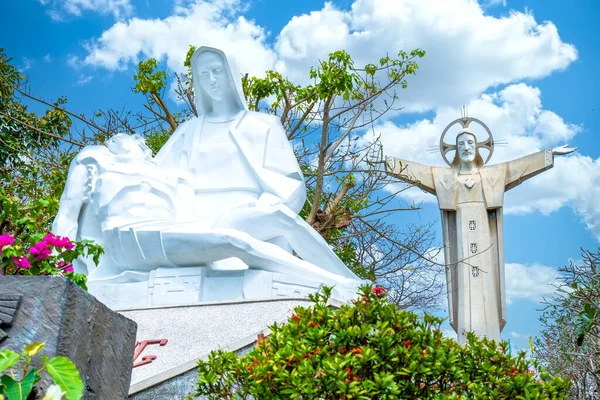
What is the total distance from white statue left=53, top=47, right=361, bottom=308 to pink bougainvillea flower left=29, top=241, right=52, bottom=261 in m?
2.12

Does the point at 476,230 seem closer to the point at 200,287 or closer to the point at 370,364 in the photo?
the point at 200,287

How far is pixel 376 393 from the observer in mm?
2623

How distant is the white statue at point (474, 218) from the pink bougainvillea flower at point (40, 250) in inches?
318

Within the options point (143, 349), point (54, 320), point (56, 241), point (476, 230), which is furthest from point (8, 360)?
point (476, 230)

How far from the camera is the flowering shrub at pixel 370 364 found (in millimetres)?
2641

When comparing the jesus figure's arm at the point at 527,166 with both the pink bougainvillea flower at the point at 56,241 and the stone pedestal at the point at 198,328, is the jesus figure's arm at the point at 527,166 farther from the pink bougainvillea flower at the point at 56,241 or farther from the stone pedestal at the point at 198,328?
the pink bougainvillea flower at the point at 56,241

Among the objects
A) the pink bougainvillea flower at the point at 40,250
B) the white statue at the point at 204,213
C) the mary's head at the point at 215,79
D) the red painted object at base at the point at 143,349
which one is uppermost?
the mary's head at the point at 215,79

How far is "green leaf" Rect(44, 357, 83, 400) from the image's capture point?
1694mm

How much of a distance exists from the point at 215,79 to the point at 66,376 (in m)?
5.45

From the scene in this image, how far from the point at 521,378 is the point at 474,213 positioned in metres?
8.98

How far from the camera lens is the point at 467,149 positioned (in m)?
11.8

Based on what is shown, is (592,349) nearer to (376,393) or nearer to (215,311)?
(215,311)

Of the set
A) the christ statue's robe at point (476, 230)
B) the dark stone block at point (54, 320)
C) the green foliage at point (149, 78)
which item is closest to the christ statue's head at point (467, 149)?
the christ statue's robe at point (476, 230)

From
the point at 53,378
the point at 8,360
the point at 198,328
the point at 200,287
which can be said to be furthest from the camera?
the point at 200,287
